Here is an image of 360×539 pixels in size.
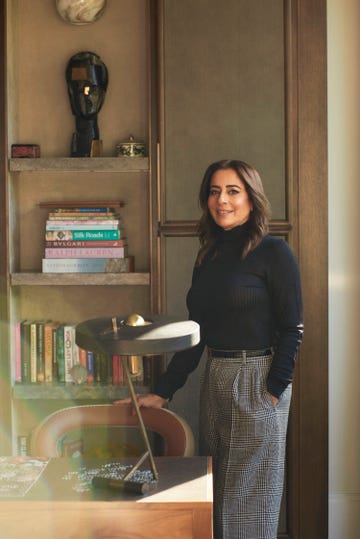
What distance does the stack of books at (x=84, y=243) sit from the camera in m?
3.17

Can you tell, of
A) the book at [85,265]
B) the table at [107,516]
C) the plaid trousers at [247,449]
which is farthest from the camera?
A: the book at [85,265]

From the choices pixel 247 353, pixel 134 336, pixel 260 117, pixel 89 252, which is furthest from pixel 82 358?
pixel 134 336

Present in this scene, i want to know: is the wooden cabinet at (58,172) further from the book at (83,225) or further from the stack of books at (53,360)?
the book at (83,225)

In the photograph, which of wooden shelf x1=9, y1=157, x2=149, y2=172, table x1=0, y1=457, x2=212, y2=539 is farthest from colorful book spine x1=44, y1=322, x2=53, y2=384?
table x1=0, y1=457, x2=212, y2=539

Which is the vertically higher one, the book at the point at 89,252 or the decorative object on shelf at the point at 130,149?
the decorative object on shelf at the point at 130,149

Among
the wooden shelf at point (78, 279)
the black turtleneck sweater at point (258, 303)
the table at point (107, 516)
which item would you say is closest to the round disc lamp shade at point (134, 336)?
the table at point (107, 516)

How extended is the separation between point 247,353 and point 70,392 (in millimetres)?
960

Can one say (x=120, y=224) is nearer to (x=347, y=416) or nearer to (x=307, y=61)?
(x=307, y=61)

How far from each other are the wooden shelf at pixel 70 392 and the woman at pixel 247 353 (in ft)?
2.14

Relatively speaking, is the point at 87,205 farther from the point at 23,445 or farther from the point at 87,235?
the point at 23,445

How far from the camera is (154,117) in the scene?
3.10 metres

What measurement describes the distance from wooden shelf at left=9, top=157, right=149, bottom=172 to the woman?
59 centimetres

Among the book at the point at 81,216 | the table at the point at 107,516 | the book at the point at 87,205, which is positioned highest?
the book at the point at 87,205

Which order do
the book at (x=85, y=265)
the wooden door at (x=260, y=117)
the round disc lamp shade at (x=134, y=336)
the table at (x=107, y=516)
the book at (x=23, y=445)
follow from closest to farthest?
the round disc lamp shade at (x=134, y=336) → the table at (x=107, y=516) → the wooden door at (x=260, y=117) → the book at (x=85, y=265) → the book at (x=23, y=445)
